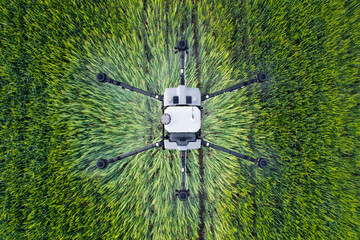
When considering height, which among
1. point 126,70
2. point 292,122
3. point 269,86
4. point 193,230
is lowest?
point 193,230

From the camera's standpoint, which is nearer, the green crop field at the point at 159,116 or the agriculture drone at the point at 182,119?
the agriculture drone at the point at 182,119

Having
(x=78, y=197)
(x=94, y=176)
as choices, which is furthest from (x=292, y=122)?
(x=78, y=197)

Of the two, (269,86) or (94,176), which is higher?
(269,86)

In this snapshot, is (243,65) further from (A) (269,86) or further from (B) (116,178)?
(B) (116,178)

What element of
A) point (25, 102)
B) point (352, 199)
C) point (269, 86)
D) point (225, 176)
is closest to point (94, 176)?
point (25, 102)

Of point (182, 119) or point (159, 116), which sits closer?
point (182, 119)

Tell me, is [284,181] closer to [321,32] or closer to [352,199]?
[352,199]

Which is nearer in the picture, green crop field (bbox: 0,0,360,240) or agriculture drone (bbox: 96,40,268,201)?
agriculture drone (bbox: 96,40,268,201)
